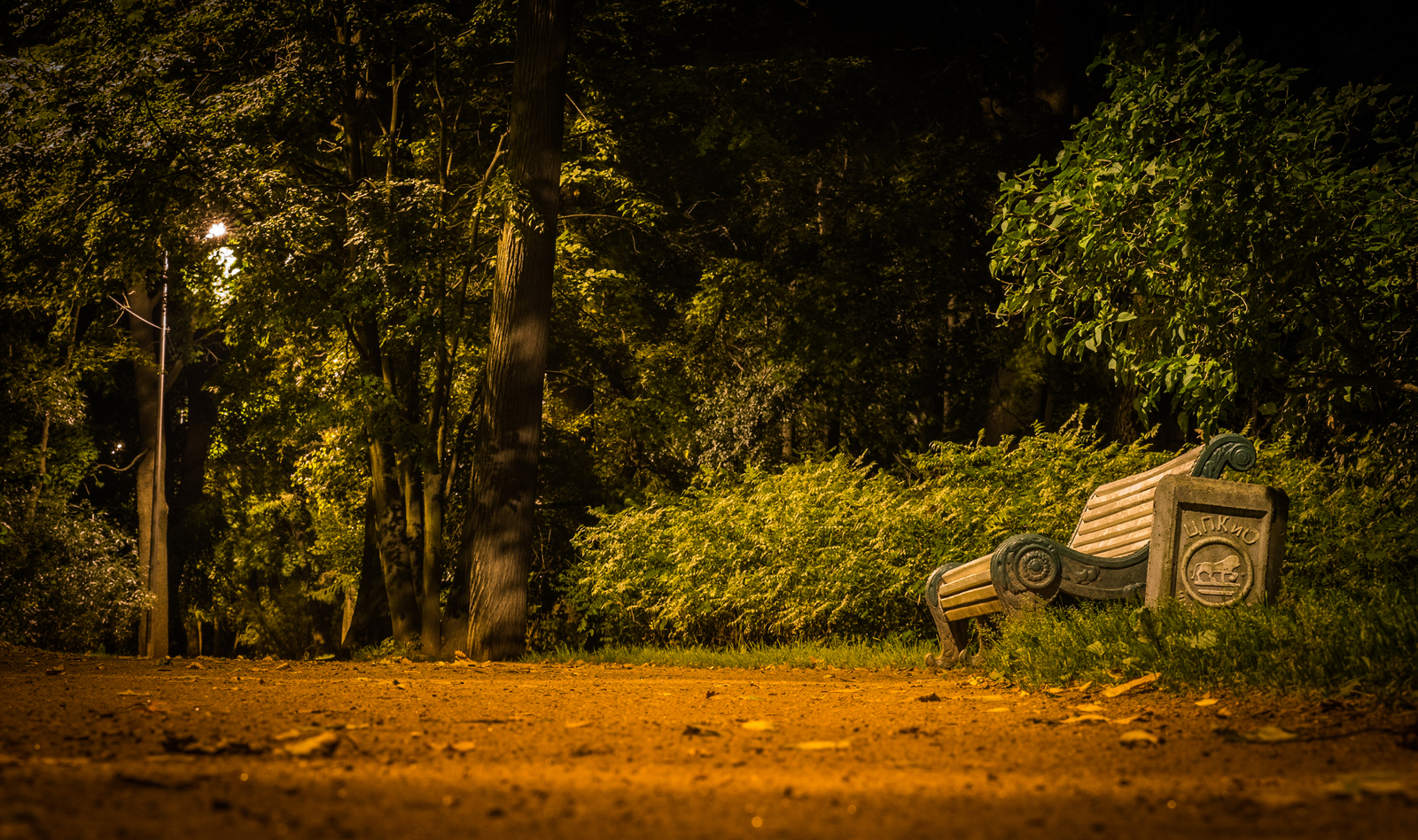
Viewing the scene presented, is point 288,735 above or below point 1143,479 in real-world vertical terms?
below

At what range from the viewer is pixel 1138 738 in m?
3.22

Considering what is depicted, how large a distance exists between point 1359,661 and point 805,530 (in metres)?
6.95

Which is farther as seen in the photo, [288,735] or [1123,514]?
[1123,514]

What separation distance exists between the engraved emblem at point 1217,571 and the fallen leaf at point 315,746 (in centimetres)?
459

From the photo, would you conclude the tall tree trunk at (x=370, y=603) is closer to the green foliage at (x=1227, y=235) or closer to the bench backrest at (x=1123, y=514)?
the bench backrest at (x=1123, y=514)

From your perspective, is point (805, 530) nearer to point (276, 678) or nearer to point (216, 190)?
point (276, 678)

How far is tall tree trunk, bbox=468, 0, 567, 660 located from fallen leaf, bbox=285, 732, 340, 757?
6.92 metres

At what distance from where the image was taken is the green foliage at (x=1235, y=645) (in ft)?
12.2

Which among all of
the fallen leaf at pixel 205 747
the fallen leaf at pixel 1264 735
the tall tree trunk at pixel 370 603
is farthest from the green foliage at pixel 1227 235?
the tall tree trunk at pixel 370 603

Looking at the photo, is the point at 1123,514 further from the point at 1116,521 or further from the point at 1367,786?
the point at 1367,786

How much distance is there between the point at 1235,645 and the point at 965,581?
2498 millimetres

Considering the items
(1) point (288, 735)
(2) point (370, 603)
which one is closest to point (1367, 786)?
(1) point (288, 735)

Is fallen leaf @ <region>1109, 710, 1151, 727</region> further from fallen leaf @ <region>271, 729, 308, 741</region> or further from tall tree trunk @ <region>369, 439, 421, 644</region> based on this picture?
tall tree trunk @ <region>369, 439, 421, 644</region>

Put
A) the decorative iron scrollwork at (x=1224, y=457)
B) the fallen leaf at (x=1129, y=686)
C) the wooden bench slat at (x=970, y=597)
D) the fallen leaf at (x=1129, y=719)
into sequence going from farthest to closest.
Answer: the wooden bench slat at (x=970, y=597) < the decorative iron scrollwork at (x=1224, y=457) < the fallen leaf at (x=1129, y=686) < the fallen leaf at (x=1129, y=719)
